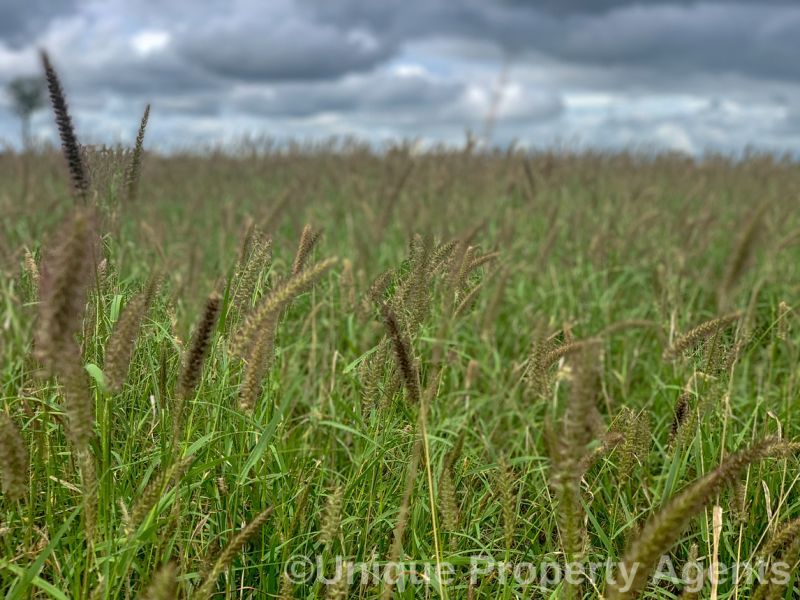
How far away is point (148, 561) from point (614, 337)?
9.57ft

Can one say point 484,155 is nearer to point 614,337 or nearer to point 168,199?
point 168,199

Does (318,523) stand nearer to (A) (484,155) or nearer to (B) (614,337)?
(B) (614,337)

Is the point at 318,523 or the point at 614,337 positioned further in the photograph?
the point at 614,337

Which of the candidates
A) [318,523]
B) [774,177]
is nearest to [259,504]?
[318,523]

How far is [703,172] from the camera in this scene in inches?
390

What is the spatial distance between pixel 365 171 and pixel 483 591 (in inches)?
308

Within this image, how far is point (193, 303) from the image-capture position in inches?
95.7

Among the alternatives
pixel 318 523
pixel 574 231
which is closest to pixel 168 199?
pixel 574 231

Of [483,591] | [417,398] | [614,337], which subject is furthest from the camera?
[614,337]

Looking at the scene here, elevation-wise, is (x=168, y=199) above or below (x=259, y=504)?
above

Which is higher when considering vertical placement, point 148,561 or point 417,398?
point 417,398

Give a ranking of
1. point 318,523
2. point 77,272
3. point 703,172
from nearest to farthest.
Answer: point 77,272 → point 318,523 → point 703,172

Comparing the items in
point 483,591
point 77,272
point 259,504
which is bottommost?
point 483,591

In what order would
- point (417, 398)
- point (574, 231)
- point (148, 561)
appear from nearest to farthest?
1. point (148, 561)
2. point (417, 398)
3. point (574, 231)
